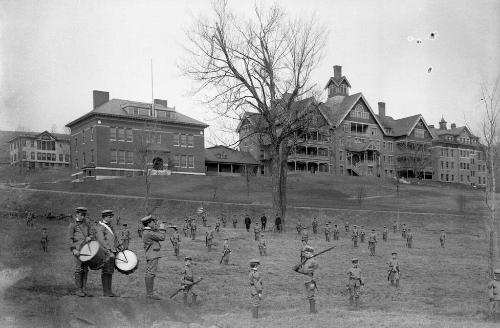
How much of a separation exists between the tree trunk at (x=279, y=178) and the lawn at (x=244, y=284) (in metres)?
1.93

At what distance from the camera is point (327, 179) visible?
60156 millimetres

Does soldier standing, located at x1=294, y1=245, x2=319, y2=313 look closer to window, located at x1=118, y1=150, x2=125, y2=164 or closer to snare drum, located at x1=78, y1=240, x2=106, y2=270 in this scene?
snare drum, located at x1=78, y1=240, x2=106, y2=270

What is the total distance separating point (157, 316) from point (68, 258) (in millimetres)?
9214

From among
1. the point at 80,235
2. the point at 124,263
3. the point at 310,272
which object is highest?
the point at 80,235

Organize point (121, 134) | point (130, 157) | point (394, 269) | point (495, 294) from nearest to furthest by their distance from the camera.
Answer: point (495, 294), point (394, 269), point (121, 134), point (130, 157)

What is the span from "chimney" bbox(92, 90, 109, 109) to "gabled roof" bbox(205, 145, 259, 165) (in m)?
15.5

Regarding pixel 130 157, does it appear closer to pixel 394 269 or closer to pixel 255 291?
pixel 394 269

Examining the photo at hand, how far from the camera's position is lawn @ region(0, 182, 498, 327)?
10648 millimetres

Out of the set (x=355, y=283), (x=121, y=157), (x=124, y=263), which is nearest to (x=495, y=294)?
(x=355, y=283)

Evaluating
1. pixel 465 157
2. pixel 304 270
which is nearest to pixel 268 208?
pixel 304 270

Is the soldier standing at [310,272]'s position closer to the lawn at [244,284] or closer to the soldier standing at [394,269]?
the lawn at [244,284]

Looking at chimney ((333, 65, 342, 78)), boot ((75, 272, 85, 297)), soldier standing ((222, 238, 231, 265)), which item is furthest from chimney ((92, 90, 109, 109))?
boot ((75, 272, 85, 297))

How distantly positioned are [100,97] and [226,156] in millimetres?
18887

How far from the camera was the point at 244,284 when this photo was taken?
17969 mm
